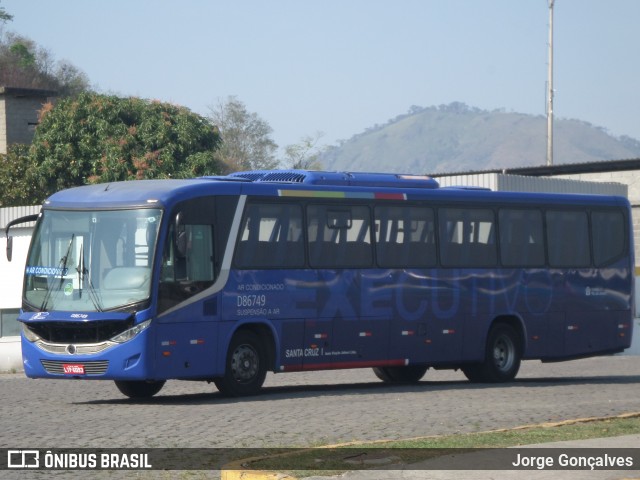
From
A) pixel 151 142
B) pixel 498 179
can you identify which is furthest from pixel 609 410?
pixel 151 142

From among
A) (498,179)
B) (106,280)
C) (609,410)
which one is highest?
(498,179)

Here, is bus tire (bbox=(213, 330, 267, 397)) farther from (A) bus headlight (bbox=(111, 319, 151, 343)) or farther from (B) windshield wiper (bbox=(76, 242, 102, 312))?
(B) windshield wiper (bbox=(76, 242, 102, 312))

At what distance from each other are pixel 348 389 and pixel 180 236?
4.53m

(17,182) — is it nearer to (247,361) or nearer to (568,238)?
(568,238)

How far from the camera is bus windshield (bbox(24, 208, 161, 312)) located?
18.4 meters

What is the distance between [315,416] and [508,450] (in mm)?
4848

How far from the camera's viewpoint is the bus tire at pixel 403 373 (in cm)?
2435

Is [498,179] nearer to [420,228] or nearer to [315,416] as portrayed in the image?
[420,228]

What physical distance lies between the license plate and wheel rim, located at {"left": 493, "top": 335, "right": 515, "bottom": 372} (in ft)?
28.4

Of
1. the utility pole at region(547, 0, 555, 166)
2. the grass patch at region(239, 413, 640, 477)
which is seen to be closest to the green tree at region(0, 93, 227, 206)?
the utility pole at region(547, 0, 555, 166)

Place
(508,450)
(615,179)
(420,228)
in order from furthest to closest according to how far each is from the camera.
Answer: (615,179) → (420,228) → (508,450)

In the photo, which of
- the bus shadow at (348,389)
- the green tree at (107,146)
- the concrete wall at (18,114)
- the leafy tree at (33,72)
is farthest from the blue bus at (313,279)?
the leafy tree at (33,72)

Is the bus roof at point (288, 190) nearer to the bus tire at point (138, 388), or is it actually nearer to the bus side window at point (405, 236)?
the bus side window at point (405, 236)

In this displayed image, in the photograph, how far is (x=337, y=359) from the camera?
2095 centimetres
